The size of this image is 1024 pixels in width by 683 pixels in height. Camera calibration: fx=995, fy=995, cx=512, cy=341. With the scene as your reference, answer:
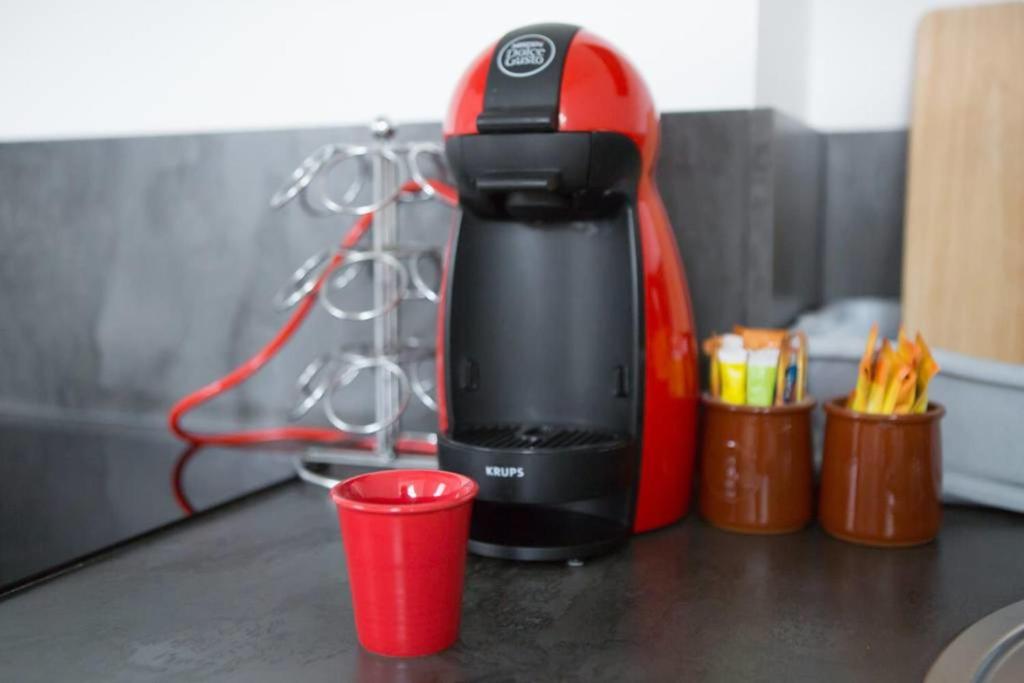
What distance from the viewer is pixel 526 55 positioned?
2.58 ft

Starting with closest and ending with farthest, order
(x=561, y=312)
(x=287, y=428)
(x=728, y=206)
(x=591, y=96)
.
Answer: (x=591, y=96) < (x=561, y=312) < (x=728, y=206) < (x=287, y=428)

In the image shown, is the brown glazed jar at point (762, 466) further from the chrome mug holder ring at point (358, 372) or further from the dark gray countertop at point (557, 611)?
the chrome mug holder ring at point (358, 372)

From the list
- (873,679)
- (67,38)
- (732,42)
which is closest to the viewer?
(873,679)

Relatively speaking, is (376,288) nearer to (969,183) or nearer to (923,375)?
(923,375)

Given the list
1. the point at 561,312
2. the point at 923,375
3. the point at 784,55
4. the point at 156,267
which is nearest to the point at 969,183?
the point at 784,55

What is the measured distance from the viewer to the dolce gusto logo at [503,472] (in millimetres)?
768

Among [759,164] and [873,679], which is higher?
[759,164]

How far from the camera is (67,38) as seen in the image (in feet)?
4.42

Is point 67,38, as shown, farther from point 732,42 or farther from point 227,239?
point 732,42

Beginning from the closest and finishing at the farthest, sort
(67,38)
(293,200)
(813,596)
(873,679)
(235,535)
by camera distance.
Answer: (873,679)
(813,596)
(235,535)
(293,200)
(67,38)

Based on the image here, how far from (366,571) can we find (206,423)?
2.41 ft

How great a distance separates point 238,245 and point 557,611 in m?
0.74

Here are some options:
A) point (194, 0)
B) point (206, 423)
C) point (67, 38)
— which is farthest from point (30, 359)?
point (194, 0)

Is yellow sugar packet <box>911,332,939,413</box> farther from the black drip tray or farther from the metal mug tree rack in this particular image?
the metal mug tree rack
